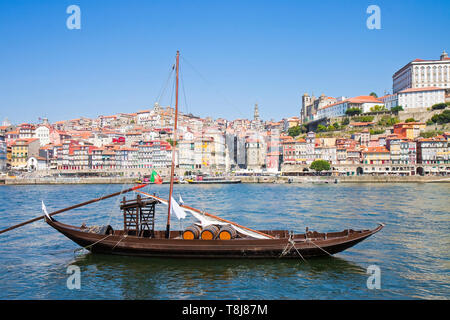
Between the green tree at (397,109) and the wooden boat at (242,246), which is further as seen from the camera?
the green tree at (397,109)

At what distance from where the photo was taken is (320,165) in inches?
2968

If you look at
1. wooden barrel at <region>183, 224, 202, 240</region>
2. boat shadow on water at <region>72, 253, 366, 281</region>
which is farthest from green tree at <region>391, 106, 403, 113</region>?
wooden barrel at <region>183, 224, 202, 240</region>

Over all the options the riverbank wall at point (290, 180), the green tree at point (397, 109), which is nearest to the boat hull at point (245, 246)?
the riverbank wall at point (290, 180)

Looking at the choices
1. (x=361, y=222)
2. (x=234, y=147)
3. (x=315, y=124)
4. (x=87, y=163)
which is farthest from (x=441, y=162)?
(x=87, y=163)

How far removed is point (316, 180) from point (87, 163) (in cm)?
4770

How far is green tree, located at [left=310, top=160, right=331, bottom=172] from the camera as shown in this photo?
7525 cm

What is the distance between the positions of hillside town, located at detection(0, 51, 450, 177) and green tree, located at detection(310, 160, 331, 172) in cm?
234

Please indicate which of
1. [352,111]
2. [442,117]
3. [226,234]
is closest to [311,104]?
[352,111]

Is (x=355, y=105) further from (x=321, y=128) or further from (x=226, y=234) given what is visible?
(x=226, y=234)

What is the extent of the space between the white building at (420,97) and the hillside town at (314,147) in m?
0.19

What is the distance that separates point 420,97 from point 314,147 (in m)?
26.6

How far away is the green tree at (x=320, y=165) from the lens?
247 feet

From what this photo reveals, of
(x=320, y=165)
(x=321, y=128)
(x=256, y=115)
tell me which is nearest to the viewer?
(x=320, y=165)

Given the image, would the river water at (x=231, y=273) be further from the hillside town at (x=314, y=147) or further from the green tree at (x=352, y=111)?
the green tree at (x=352, y=111)
